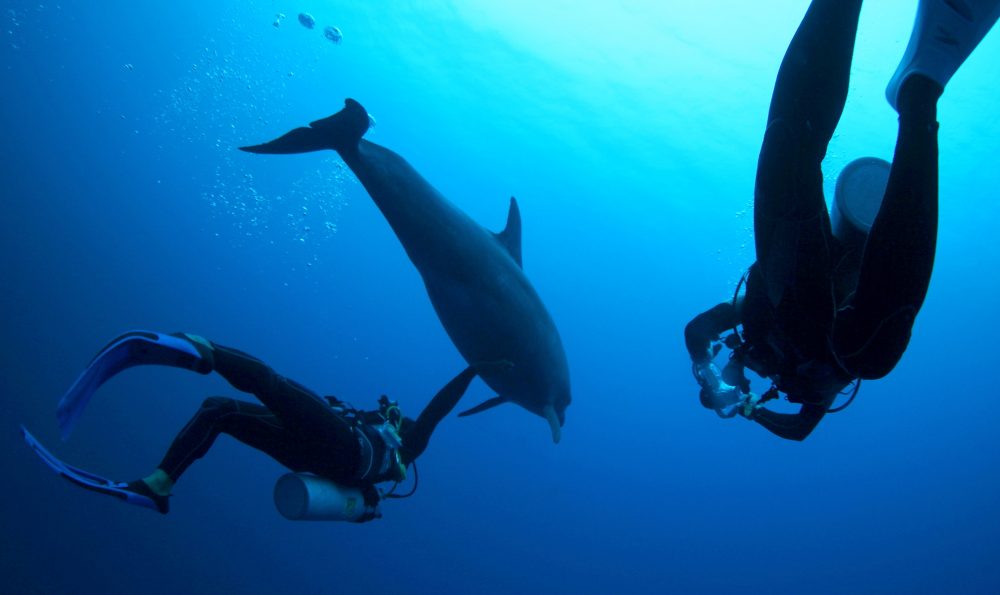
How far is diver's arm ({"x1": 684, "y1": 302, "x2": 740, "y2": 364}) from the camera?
409 cm

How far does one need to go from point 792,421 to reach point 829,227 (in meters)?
1.85

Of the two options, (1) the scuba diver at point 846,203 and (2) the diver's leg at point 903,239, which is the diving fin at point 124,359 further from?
(2) the diver's leg at point 903,239

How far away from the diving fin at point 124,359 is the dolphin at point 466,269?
8.04 feet

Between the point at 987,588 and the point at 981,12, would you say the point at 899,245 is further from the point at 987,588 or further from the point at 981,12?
the point at 987,588

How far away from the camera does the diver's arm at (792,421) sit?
379cm

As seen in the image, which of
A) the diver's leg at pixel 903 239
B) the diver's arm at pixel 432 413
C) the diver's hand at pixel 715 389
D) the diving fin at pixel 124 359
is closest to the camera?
the diver's leg at pixel 903 239

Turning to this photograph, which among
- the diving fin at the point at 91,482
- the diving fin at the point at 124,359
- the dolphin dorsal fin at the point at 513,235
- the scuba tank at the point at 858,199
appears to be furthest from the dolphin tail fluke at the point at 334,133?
the scuba tank at the point at 858,199

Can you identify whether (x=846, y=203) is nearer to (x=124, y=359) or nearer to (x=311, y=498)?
(x=311, y=498)

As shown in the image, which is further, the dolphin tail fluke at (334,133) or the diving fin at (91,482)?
the dolphin tail fluke at (334,133)

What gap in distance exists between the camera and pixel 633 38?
1944cm

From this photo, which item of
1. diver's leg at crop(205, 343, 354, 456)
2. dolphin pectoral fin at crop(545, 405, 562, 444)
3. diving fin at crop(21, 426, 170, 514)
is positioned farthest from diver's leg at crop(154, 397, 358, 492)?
dolphin pectoral fin at crop(545, 405, 562, 444)

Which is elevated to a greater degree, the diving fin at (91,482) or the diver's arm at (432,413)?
the diver's arm at (432,413)

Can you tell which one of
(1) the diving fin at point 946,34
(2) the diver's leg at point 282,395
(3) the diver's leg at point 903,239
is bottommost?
(2) the diver's leg at point 282,395

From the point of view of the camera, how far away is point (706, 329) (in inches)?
161
